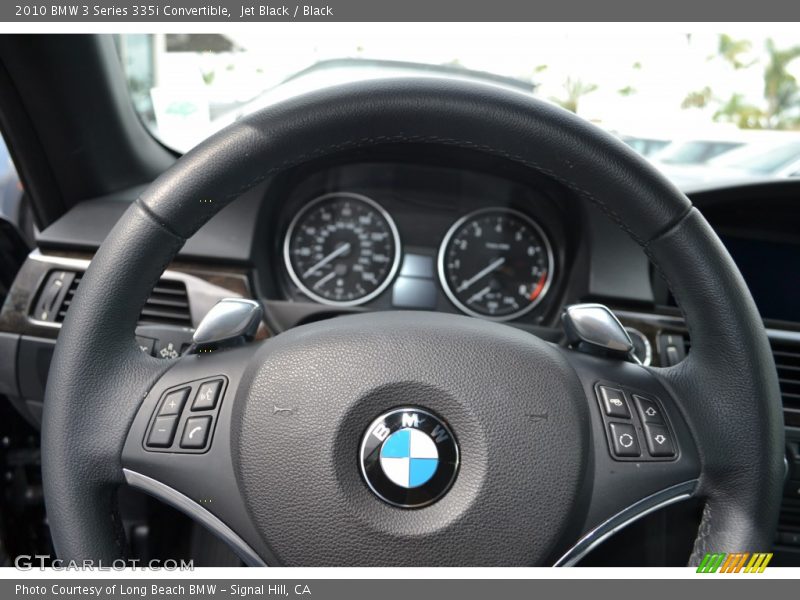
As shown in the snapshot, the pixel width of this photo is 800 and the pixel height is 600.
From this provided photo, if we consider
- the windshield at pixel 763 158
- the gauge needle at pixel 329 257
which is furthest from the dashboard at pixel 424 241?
the windshield at pixel 763 158

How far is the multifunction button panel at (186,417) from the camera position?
93 cm

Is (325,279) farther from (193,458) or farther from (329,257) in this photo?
(193,458)

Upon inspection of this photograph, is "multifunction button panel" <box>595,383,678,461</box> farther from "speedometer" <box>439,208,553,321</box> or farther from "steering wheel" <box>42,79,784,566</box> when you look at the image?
"speedometer" <box>439,208,553,321</box>

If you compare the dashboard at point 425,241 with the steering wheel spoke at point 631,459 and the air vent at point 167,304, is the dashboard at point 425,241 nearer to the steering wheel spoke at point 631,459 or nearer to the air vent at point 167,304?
the air vent at point 167,304

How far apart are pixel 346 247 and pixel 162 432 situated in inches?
49.4

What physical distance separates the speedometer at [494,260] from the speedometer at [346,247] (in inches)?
7.0

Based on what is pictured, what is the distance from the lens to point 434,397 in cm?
91

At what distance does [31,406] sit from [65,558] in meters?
0.95

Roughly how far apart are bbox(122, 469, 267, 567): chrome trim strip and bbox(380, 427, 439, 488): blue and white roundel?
209mm

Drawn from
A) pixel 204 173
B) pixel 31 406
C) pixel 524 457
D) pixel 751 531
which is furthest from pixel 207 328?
pixel 31 406

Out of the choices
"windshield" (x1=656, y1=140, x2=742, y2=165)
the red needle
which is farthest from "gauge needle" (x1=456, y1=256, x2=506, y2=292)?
"windshield" (x1=656, y1=140, x2=742, y2=165)

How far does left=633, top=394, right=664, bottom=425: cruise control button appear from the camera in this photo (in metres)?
0.96

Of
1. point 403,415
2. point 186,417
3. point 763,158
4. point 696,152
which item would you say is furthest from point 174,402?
point 763,158

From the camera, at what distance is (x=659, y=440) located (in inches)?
37.4
